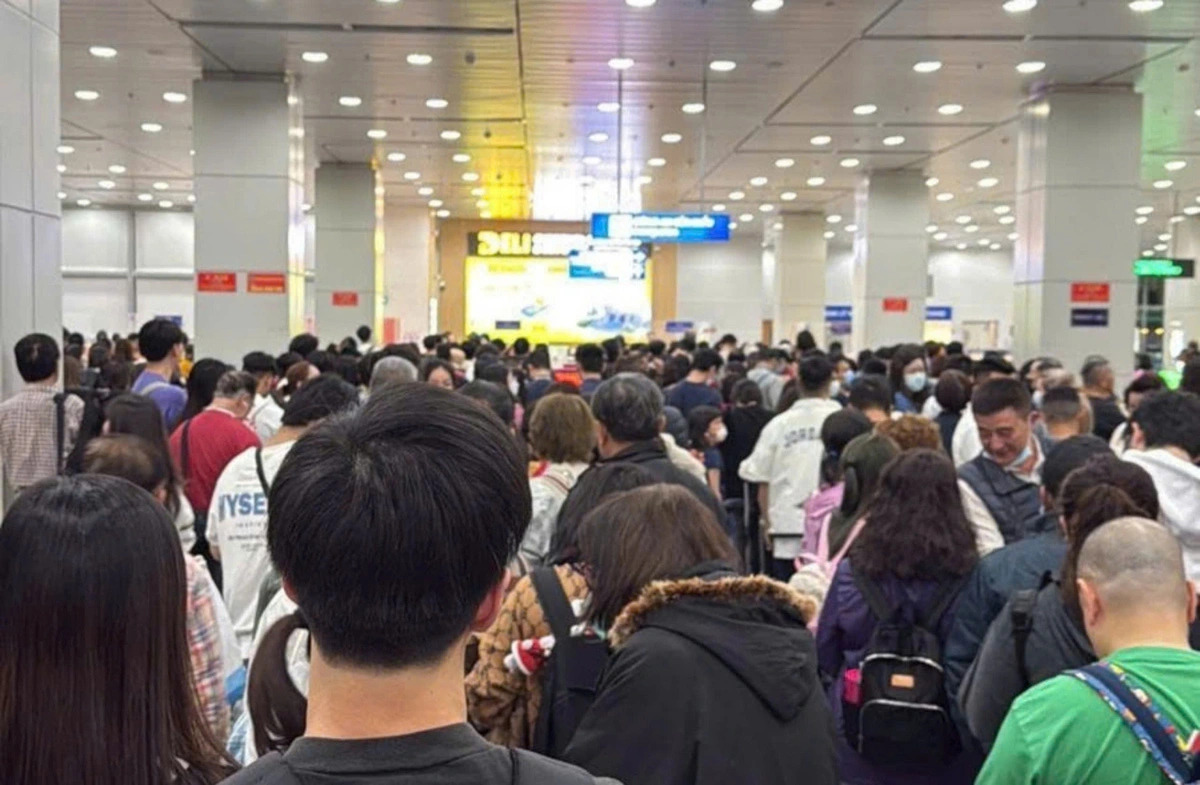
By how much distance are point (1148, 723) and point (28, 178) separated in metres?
7.10

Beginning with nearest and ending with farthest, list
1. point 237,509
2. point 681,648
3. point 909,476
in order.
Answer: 1. point 681,648
2. point 909,476
3. point 237,509

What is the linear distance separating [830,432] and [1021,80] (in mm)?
11077

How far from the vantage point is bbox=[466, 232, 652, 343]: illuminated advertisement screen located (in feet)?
128

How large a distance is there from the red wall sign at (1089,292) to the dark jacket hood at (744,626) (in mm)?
14436

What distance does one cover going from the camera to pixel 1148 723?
238 cm

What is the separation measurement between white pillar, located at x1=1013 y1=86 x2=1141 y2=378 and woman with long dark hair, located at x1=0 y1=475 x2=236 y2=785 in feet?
50.2

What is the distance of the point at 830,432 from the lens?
6.20 m

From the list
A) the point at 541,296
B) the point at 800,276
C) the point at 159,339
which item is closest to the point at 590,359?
the point at 159,339

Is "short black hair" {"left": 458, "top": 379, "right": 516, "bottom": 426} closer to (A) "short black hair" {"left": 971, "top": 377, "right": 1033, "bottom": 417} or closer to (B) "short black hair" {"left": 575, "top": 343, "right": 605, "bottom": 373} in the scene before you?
(A) "short black hair" {"left": 971, "top": 377, "right": 1033, "bottom": 417}

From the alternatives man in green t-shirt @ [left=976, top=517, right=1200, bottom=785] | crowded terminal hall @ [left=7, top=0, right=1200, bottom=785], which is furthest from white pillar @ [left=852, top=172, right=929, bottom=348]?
man in green t-shirt @ [left=976, top=517, right=1200, bottom=785]

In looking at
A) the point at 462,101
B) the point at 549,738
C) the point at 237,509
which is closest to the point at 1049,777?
the point at 549,738

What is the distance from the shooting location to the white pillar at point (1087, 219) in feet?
52.4

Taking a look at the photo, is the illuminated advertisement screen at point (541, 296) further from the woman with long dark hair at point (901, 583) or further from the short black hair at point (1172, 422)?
the woman with long dark hair at point (901, 583)

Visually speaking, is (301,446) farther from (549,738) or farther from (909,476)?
(909,476)
